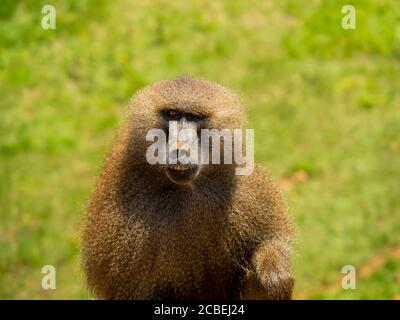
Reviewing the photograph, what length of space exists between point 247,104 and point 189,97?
360 cm

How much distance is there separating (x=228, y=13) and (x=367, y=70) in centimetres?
240

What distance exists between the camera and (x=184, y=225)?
227 inches

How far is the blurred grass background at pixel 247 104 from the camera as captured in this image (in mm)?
9922

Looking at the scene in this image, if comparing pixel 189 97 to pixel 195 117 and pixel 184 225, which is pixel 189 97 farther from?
pixel 184 225

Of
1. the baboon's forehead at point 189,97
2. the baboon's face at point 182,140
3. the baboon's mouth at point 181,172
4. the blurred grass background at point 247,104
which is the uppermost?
the blurred grass background at point 247,104

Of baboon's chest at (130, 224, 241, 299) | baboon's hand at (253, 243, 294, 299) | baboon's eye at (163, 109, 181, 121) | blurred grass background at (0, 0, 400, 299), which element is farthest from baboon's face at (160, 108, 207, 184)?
blurred grass background at (0, 0, 400, 299)

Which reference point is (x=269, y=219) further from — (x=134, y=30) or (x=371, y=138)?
(x=134, y=30)

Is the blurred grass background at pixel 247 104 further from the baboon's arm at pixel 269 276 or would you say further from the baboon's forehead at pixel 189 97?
the baboon's forehead at pixel 189 97

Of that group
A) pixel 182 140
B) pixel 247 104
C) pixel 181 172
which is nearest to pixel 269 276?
pixel 181 172

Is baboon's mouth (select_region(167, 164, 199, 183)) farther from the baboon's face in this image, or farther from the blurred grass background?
the blurred grass background

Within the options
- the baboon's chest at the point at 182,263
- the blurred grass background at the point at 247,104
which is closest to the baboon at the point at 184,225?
the baboon's chest at the point at 182,263

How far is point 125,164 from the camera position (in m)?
6.09
